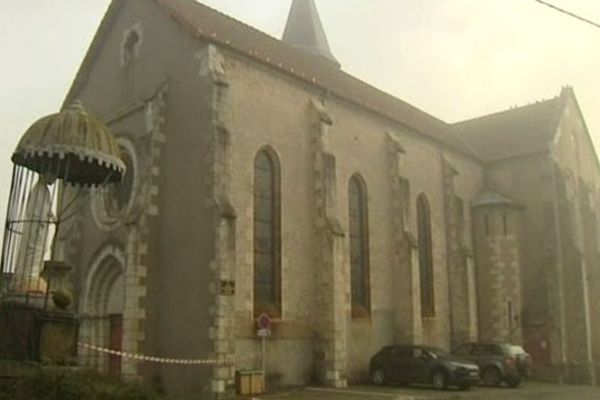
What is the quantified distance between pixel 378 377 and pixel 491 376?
15.1 feet

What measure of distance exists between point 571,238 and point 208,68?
2060cm

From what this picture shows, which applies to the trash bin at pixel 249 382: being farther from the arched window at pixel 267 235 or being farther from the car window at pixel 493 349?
the car window at pixel 493 349

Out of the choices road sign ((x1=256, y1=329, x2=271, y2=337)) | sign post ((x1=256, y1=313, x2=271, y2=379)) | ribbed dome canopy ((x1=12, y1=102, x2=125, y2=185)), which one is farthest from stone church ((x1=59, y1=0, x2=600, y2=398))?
ribbed dome canopy ((x1=12, y1=102, x2=125, y2=185))

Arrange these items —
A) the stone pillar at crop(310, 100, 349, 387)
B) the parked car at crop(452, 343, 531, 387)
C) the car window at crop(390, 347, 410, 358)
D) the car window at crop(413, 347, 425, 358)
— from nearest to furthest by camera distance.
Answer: the stone pillar at crop(310, 100, 349, 387)
the car window at crop(413, 347, 425, 358)
the car window at crop(390, 347, 410, 358)
the parked car at crop(452, 343, 531, 387)

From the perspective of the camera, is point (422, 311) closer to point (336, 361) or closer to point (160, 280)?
point (336, 361)

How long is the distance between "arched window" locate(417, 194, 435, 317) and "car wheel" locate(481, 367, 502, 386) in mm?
3454

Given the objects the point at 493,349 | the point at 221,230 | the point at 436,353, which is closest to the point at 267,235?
the point at 221,230

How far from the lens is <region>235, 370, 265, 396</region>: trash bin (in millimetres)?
18031

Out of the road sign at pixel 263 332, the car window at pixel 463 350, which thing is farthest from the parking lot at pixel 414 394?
the car window at pixel 463 350

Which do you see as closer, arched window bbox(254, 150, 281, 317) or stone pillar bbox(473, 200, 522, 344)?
arched window bbox(254, 150, 281, 317)

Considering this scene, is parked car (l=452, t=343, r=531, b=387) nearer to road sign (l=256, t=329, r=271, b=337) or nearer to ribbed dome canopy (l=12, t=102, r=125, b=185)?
road sign (l=256, t=329, r=271, b=337)

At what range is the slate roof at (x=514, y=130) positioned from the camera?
109 feet

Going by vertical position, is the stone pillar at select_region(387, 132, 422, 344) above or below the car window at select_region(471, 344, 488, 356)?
above

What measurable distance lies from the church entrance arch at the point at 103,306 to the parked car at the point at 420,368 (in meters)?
8.71
